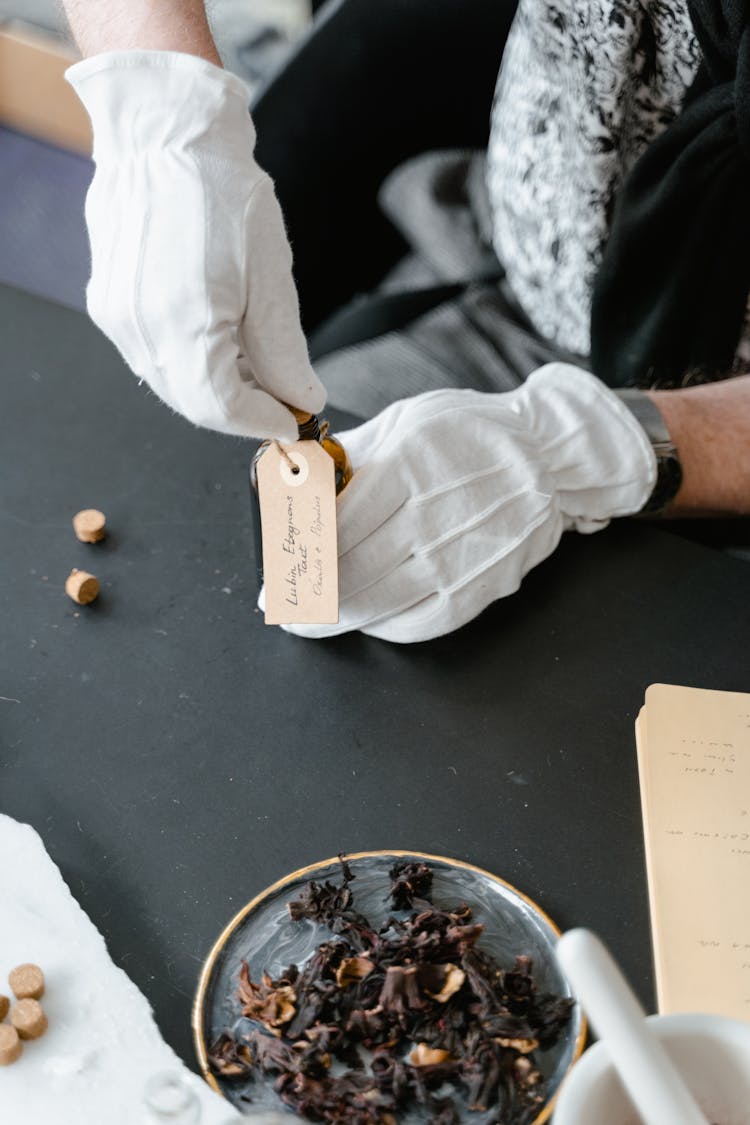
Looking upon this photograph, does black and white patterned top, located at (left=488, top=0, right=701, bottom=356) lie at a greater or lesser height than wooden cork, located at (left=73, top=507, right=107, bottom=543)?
greater

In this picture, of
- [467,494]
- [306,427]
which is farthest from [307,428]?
[467,494]

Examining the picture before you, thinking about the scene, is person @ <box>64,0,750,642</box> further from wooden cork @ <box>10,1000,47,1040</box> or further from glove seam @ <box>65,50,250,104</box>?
wooden cork @ <box>10,1000,47,1040</box>

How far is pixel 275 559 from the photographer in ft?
2.45

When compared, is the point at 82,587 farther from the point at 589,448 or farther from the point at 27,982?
the point at 589,448

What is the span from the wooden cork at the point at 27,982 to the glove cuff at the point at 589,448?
1.56ft

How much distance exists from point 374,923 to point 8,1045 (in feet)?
0.66

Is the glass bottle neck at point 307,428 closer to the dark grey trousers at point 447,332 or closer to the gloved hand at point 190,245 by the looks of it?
the gloved hand at point 190,245

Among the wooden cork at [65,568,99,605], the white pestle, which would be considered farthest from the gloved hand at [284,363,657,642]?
the white pestle

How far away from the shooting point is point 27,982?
0.60 m

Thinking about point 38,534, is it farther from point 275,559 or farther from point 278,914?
point 278,914

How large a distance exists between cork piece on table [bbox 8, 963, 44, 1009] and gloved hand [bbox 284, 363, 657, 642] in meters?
0.28

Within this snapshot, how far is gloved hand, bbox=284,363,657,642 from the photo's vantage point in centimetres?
77

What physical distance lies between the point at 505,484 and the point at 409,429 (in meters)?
0.08

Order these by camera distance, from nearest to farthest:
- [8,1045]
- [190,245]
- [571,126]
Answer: [8,1045], [190,245], [571,126]
